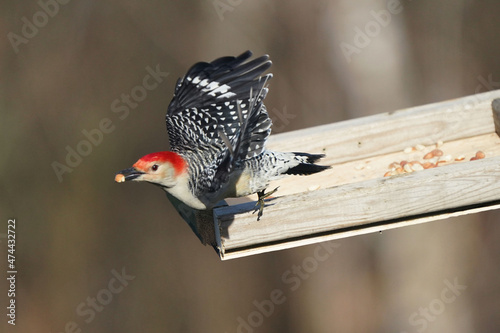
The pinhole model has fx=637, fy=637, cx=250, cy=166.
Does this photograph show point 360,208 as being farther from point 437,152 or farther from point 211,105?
point 211,105

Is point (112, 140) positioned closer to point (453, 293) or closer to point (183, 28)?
point (183, 28)

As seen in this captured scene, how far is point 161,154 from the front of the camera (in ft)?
11.5

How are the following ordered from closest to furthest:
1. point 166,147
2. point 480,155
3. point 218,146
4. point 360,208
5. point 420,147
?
1. point 360,208
2. point 218,146
3. point 480,155
4. point 420,147
5. point 166,147

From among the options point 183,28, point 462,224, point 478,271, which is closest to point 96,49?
point 183,28

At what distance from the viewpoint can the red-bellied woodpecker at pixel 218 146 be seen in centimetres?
339

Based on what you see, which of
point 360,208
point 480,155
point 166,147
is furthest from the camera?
point 166,147

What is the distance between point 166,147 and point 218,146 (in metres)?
2.78

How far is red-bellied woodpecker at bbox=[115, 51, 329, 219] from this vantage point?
3387mm

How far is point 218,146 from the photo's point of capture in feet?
13.1

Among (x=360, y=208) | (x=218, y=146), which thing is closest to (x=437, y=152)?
(x=360, y=208)

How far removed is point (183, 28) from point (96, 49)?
0.92 m

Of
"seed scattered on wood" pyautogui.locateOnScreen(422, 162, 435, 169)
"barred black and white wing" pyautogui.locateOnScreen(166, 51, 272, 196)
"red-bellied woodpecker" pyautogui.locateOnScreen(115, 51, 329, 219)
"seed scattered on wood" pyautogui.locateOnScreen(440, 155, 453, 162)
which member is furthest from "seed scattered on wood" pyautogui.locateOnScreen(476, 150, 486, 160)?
"barred black and white wing" pyautogui.locateOnScreen(166, 51, 272, 196)

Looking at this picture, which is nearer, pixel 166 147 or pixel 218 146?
pixel 218 146

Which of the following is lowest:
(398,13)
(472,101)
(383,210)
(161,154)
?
(383,210)
